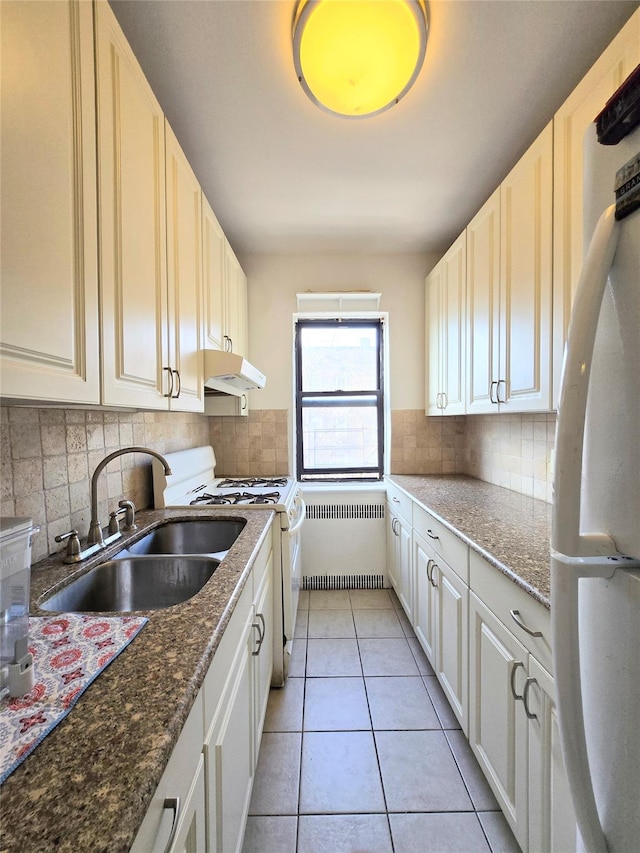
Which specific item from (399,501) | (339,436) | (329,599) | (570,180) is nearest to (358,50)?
(570,180)

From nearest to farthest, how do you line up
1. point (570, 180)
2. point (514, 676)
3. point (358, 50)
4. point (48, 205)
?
1. point (48, 205)
2. point (514, 676)
3. point (358, 50)
4. point (570, 180)

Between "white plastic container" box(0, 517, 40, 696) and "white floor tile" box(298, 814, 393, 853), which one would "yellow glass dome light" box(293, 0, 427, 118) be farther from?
"white floor tile" box(298, 814, 393, 853)

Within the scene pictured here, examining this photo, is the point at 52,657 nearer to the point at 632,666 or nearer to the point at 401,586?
the point at 632,666

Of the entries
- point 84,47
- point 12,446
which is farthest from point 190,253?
point 12,446

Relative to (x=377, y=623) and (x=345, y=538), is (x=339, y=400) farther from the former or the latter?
(x=377, y=623)

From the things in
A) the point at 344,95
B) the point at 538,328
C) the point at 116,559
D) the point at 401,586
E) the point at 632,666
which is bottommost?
the point at 401,586

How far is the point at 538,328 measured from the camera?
4.92ft

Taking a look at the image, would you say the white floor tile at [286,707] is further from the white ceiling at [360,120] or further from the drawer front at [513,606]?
the white ceiling at [360,120]

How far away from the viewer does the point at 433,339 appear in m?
2.80

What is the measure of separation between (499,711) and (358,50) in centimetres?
212

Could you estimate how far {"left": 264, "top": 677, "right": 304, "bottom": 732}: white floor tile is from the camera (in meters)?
Answer: 1.60

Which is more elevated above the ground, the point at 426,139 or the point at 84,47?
the point at 426,139

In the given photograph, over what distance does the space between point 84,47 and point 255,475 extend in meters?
2.50

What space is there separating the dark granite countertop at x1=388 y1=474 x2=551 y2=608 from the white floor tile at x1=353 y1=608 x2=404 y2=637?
86 centimetres
